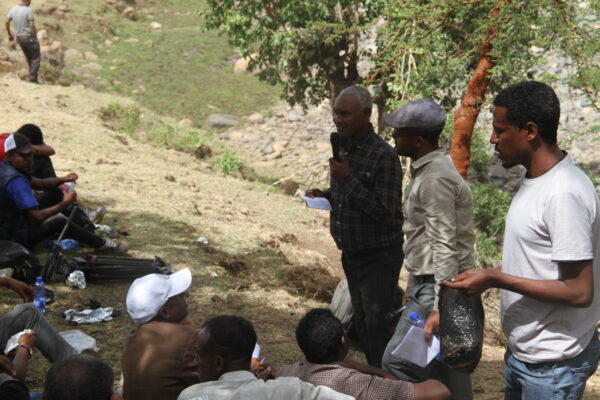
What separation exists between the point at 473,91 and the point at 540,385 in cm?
441

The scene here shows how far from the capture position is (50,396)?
252cm

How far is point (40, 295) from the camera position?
4887 mm

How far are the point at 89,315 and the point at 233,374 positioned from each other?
8.59ft

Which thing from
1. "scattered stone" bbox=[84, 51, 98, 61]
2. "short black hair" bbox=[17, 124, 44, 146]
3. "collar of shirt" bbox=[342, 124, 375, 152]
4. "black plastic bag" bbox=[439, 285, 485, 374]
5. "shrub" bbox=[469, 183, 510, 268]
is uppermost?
"collar of shirt" bbox=[342, 124, 375, 152]

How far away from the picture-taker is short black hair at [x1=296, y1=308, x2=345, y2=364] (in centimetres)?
286

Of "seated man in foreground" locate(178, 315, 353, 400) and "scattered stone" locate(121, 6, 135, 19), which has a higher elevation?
"seated man in foreground" locate(178, 315, 353, 400)

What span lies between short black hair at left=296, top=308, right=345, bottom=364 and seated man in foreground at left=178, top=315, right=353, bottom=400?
0.75 feet

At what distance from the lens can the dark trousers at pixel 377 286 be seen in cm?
385

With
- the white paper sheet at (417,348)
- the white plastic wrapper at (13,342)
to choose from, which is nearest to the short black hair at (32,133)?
the white plastic wrapper at (13,342)

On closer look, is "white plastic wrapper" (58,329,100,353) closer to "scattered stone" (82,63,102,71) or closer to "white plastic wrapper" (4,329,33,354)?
"white plastic wrapper" (4,329,33,354)

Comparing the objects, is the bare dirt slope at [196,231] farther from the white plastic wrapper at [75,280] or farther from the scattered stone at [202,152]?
the scattered stone at [202,152]

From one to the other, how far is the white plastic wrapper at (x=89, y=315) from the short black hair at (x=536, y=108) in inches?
139

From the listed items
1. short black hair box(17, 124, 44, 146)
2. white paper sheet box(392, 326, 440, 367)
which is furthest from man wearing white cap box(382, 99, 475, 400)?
short black hair box(17, 124, 44, 146)

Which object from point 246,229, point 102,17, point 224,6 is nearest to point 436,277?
point 246,229
